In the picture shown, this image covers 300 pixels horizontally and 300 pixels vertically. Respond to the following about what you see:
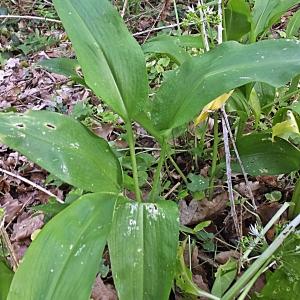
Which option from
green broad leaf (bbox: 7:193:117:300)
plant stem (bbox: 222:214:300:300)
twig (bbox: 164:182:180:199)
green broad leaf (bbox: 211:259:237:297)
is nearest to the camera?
green broad leaf (bbox: 7:193:117:300)

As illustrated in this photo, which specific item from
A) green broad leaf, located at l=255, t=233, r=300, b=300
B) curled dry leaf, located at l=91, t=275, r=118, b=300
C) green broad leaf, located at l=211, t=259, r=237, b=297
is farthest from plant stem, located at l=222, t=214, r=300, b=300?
curled dry leaf, located at l=91, t=275, r=118, b=300

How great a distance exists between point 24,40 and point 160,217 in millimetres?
2862

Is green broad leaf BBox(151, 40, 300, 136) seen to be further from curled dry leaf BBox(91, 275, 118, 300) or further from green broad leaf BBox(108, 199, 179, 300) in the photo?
curled dry leaf BBox(91, 275, 118, 300)

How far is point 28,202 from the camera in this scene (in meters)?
1.88

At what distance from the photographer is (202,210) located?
1.56 meters

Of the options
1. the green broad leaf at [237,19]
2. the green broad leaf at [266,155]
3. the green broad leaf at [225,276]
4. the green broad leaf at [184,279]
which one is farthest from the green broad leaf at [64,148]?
the green broad leaf at [237,19]

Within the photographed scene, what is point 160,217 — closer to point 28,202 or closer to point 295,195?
point 295,195

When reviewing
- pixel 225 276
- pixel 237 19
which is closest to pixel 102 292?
pixel 225 276

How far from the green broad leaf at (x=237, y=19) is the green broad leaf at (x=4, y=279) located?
957mm

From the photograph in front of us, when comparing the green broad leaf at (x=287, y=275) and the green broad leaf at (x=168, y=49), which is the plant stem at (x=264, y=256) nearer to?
the green broad leaf at (x=287, y=275)

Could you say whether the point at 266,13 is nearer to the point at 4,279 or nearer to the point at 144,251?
the point at 144,251

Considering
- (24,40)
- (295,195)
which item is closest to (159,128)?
(295,195)

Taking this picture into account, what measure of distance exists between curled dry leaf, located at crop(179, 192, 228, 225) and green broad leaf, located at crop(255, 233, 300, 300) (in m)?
0.46

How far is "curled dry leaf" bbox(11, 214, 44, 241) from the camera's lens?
170 cm
